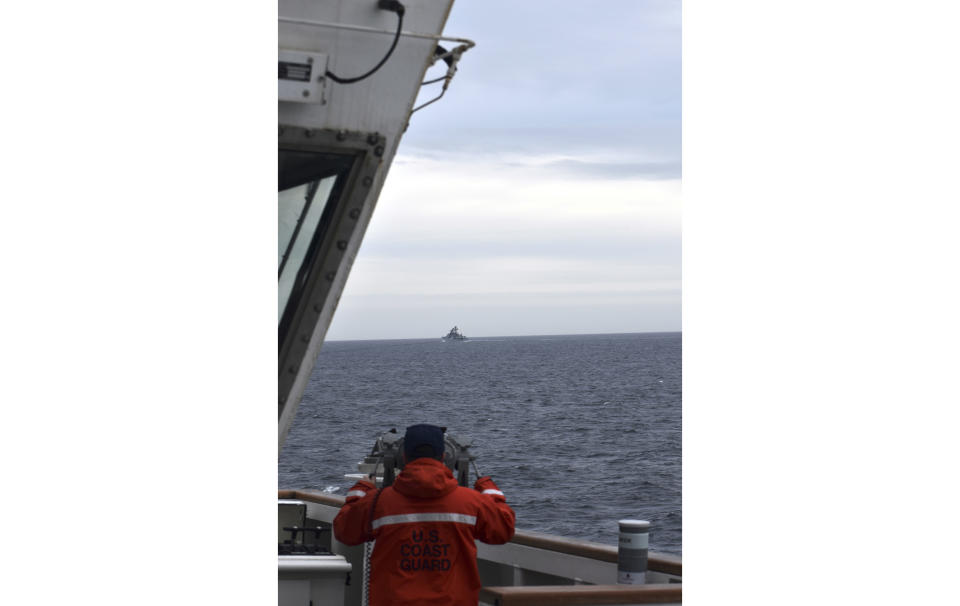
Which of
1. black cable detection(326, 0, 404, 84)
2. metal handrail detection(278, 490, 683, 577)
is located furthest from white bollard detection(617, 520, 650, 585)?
black cable detection(326, 0, 404, 84)

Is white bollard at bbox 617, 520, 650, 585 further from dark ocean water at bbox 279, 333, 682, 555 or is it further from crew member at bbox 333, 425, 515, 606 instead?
dark ocean water at bbox 279, 333, 682, 555

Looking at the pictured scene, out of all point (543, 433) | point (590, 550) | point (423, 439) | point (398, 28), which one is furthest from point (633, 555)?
point (543, 433)

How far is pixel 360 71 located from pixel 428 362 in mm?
132015

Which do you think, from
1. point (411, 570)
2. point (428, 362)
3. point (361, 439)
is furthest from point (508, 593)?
point (428, 362)

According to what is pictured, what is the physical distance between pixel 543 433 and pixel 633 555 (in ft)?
162

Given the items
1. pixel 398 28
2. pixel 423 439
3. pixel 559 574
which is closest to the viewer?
pixel 398 28

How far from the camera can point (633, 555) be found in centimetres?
450

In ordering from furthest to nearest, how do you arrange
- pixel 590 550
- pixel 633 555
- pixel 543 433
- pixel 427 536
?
pixel 543 433 → pixel 590 550 → pixel 633 555 → pixel 427 536

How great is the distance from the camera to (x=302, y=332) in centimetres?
305

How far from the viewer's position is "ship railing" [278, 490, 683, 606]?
3996mm

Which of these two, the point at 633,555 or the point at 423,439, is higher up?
the point at 423,439

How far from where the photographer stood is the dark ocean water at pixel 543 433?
31031 millimetres

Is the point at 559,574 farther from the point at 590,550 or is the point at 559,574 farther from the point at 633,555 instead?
the point at 633,555

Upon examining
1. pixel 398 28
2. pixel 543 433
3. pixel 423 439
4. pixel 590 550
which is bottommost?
pixel 543 433
